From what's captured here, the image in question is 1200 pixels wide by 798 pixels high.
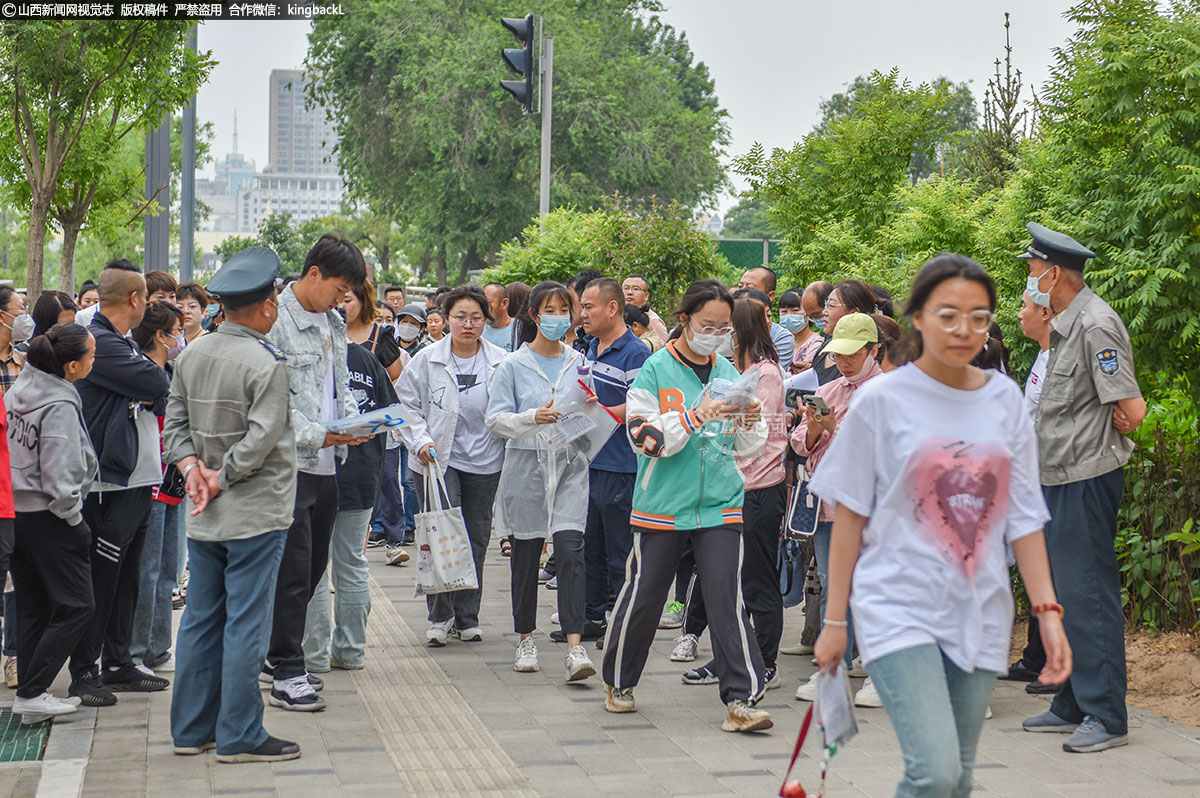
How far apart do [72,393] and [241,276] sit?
1.19 meters

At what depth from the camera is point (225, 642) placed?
18.3 ft

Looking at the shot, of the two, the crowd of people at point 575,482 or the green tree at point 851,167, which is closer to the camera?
the crowd of people at point 575,482

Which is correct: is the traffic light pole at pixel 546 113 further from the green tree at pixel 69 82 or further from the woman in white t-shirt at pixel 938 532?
the woman in white t-shirt at pixel 938 532

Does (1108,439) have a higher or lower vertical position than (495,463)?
higher

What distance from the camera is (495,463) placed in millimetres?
8062

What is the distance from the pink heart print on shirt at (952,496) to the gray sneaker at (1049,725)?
2.97m

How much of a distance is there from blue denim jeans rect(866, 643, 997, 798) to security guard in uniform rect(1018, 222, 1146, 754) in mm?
2526

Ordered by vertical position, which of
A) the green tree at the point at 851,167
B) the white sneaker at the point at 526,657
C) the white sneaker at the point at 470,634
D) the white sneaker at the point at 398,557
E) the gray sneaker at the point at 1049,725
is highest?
the green tree at the point at 851,167

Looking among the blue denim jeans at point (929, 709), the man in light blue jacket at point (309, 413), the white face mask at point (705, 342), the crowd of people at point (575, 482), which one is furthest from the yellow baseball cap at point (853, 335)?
the blue denim jeans at point (929, 709)

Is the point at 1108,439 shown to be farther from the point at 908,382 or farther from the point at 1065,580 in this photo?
the point at 908,382

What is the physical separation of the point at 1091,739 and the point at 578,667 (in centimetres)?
254

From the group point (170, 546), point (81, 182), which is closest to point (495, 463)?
point (170, 546)

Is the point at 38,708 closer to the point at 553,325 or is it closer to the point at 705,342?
the point at 553,325

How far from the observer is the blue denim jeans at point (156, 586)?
23.2ft
